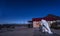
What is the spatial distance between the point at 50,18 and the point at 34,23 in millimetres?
4578

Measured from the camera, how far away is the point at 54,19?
43.2 meters

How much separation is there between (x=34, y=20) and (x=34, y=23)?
837 millimetres

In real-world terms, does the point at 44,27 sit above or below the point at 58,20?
below

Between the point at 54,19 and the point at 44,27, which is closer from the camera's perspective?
the point at 44,27

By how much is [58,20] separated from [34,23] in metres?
6.80

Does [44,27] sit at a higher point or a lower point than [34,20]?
lower

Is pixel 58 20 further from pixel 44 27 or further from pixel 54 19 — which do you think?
pixel 44 27

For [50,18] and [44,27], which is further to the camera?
[50,18]

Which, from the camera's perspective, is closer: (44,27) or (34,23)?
(44,27)

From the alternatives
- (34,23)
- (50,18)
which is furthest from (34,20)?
(50,18)

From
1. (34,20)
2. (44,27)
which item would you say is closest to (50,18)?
(34,20)

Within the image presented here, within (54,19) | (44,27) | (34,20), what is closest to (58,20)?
(54,19)

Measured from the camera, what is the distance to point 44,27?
2091 cm

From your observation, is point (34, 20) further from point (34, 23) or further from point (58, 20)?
point (58, 20)
